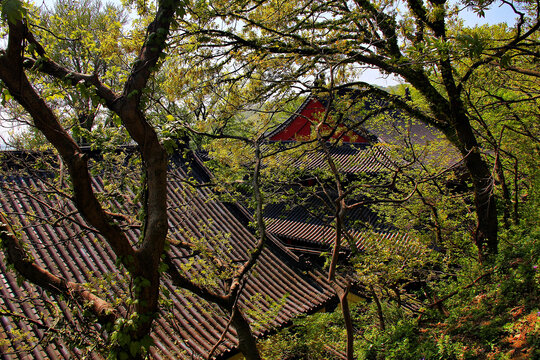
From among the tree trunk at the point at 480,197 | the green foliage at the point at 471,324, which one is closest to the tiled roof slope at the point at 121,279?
the green foliage at the point at 471,324

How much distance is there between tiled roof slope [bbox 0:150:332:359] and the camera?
4309 mm

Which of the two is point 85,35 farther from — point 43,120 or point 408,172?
point 408,172

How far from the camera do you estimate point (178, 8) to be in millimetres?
2988

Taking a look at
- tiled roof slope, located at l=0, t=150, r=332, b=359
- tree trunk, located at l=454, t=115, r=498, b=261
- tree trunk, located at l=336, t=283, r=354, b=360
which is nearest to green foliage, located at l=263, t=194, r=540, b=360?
tree trunk, located at l=454, t=115, r=498, b=261

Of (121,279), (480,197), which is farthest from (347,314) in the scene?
(480,197)

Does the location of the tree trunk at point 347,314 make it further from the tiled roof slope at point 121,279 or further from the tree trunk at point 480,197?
the tree trunk at point 480,197

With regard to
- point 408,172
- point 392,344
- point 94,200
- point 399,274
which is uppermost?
point 94,200

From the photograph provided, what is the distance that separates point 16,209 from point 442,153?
910cm

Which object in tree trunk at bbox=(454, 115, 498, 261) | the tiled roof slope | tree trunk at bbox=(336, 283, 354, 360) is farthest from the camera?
tree trunk at bbox=(454, 115, 498, 261)

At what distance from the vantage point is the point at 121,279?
410 centimetres

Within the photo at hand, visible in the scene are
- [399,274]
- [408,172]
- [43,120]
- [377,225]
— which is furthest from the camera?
[377,225]

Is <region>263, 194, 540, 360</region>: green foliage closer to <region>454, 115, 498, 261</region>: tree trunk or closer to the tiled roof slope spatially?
<region>454, 115, 498, 261</region>: tree trunk

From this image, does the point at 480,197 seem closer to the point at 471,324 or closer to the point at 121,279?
the point at 471,324

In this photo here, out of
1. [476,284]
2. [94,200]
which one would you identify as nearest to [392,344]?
[476,284]
